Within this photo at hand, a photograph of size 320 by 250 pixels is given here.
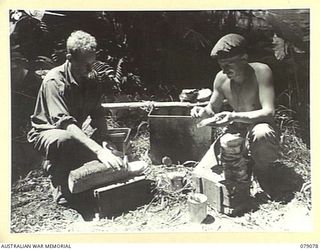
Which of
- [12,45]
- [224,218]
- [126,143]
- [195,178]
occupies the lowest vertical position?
[224,218]

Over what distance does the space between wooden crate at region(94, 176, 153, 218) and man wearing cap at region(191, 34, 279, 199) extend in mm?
191

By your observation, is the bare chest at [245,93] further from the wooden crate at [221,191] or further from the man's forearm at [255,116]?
the wooden crate at [221,191]

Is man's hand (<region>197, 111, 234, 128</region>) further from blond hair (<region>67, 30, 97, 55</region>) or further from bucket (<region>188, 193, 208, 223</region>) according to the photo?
blond hair (<region>67, 30, 97, 55</region>)

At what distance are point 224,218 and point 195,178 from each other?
0.43ft

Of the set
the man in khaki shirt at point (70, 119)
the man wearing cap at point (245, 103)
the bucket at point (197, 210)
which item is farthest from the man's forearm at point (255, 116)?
the man in khaki shirt at point (70, 119)

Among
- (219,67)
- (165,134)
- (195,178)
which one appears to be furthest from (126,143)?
(219,67)

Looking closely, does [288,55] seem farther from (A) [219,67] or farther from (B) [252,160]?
(B) [252,160]

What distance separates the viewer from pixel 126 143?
4.28ft

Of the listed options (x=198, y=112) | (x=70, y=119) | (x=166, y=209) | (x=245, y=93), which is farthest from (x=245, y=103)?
(x=70, y=119)

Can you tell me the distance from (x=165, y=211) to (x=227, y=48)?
0.47 metres

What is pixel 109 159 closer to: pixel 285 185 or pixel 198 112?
pixel 198 112

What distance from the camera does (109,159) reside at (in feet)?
4.17

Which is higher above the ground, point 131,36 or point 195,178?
point 131,36

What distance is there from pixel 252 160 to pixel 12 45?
0.72 m
